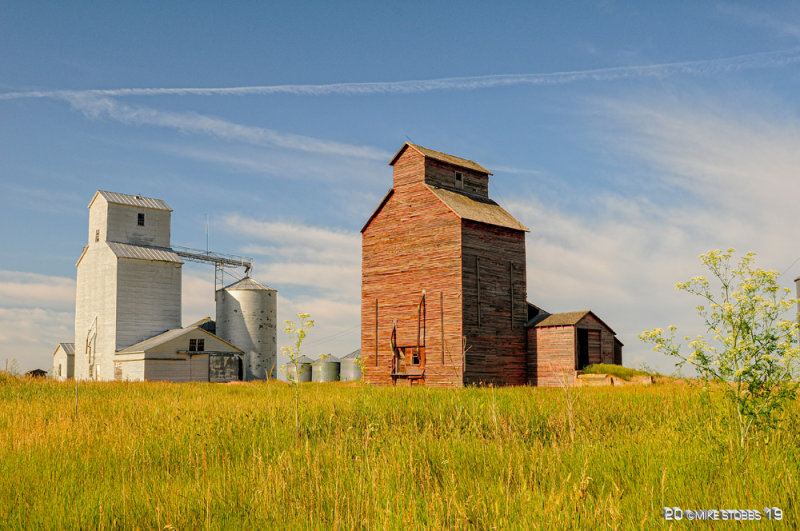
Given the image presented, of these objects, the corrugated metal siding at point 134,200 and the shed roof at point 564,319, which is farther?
the corrugated metal siding at point 134,200

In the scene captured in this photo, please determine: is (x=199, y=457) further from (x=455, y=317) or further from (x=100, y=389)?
(x=455, y=317)

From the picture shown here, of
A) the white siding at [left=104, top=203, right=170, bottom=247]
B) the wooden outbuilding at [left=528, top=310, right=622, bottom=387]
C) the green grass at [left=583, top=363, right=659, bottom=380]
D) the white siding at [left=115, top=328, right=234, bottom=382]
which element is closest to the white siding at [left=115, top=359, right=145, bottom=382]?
the white siding at [left=115, top=328, right=234, bottom=382]

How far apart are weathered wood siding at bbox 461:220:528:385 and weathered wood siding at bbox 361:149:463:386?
2.29ft

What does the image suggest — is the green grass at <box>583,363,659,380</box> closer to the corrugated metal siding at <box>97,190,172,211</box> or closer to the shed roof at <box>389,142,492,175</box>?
the shed roof at <box>389,142,492,175</box>

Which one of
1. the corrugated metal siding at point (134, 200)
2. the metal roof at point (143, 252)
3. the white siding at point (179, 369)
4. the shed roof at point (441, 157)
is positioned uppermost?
the corrugated metal siding at point (134, 200)

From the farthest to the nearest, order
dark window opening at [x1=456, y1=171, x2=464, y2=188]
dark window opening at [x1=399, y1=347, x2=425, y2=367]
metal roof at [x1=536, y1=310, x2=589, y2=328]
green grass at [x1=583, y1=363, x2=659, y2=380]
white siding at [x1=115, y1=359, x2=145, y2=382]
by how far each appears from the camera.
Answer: white siding at [x1=115, y1=359, x2=145, y2=382] < dark window opening at [x1=456, y1=171, x2=464, y2=188] < metal roof at [x1=536, y1=310, x2=589, y2=328] < dark window opening at [x1=399, y1=347, x2=425, y2=367] < green grass at [x1=583, y1=363, x2=659, y2=380]

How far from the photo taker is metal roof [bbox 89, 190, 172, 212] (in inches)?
1983

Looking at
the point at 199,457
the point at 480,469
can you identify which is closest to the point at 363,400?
the point at 199,457

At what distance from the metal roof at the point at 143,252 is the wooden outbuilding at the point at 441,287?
23.7 meters

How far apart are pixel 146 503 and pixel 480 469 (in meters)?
3.71

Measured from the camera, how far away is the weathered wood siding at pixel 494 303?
30359 millimetres

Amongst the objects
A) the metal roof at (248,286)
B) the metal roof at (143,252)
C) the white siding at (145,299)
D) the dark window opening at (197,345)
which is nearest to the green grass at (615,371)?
the dark window opening at (197,345)

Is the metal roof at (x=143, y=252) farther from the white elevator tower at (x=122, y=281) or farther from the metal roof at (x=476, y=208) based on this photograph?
the metal roof at (x=476, y=208)

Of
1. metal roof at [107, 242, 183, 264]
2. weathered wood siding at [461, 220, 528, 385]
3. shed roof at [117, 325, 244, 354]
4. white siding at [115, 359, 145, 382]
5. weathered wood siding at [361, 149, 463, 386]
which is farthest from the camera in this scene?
metal roof at [107, 242, 183, 264]
